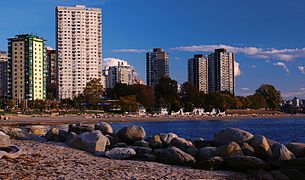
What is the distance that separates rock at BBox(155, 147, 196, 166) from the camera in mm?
13367

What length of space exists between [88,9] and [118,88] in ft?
158

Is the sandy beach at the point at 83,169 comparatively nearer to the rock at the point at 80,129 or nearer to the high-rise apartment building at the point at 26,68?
the rock at the point at 80,129

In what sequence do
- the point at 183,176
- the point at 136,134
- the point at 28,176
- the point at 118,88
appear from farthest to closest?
the point at 118,88 → the point at 136,134 → the point at 183,176 → the point at 28,176

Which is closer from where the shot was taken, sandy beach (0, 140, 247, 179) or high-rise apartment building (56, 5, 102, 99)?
sandy beach (0, 140, 247, 179)

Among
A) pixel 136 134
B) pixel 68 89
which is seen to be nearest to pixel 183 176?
pixel 136 134

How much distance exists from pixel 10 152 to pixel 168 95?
124m

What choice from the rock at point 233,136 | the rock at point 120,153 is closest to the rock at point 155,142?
the rock at point 233,136

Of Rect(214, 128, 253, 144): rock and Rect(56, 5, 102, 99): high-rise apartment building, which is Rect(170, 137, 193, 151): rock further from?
Rect(56, 5, 102, 99): high-rise apartment building

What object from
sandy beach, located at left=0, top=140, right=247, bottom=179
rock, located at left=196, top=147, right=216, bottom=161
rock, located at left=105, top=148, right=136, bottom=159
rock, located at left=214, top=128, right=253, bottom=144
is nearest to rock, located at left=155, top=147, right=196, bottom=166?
sandy beach, located at left=0, top=140, right=247, bottom=179

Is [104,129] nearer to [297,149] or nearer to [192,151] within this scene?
[192,151]

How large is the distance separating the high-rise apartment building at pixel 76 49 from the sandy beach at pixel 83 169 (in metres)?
161

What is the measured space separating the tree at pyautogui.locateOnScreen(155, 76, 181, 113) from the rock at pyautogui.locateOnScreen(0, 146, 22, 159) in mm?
121595

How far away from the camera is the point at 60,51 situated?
173 meters

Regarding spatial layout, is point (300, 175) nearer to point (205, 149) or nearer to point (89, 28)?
point (205, 149)
